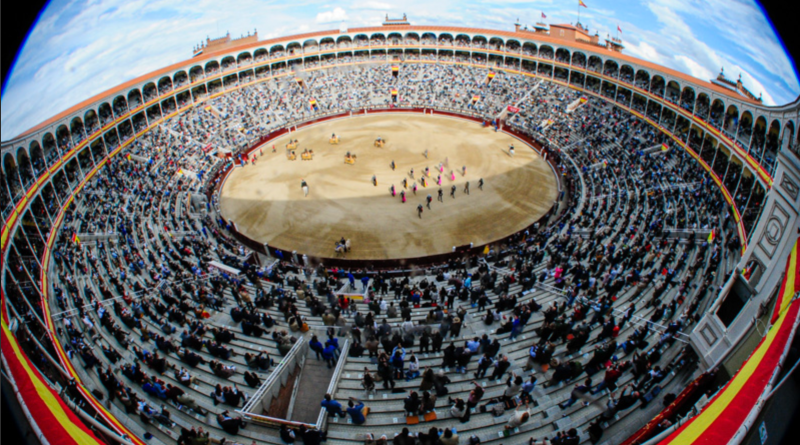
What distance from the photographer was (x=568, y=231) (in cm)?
2598

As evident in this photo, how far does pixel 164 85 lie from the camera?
1845 inches

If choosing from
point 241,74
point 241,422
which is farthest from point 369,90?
point 241,422

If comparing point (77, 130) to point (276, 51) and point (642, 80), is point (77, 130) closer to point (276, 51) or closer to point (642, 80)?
point (276, 51)

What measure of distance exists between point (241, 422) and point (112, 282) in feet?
42.1

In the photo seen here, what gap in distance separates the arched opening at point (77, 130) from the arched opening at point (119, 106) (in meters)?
3.97

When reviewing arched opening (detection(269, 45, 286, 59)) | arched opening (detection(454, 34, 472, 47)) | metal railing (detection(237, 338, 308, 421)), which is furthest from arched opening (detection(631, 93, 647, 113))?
arched opening (detection(269, 45, 286, 59))

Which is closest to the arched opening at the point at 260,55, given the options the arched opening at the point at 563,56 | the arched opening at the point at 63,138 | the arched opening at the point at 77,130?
the arched opening at the point at 77,130

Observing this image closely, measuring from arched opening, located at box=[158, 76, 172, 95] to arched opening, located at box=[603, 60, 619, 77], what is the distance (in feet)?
155

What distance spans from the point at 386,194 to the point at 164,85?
30.8 metres

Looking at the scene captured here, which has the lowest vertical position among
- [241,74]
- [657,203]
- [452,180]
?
[657,203]

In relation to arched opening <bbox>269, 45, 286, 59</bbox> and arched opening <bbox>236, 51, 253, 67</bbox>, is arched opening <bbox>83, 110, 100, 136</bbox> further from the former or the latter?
arched opening <bbox>269, 45, 286, 59</bbox>

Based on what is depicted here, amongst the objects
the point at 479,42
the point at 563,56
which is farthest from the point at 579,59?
the point at 479,42

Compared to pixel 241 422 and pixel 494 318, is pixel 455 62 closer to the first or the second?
pixel 494 318

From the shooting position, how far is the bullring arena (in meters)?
12.2
